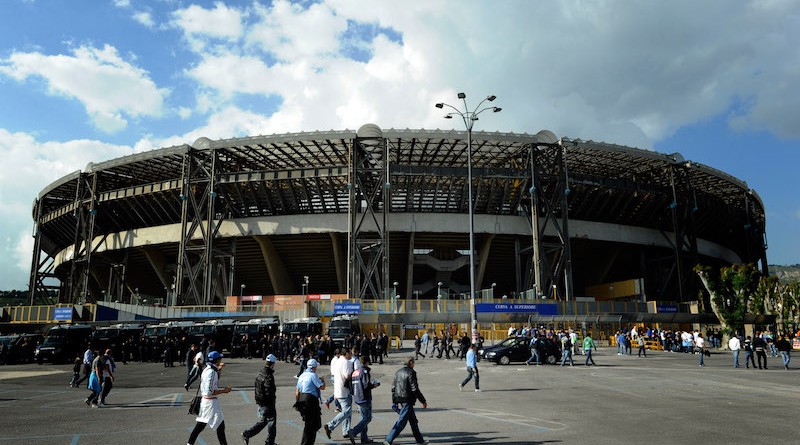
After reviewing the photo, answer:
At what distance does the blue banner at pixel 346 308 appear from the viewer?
4219cm

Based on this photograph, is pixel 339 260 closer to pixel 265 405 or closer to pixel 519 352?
pixel 519 352

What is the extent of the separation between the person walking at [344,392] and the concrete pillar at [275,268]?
1852 inches

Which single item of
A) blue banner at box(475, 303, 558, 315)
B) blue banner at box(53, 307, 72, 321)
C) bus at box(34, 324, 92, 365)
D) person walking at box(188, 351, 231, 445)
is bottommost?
bus at box(34, 324, 92, 365)

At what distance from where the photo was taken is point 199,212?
171 feet

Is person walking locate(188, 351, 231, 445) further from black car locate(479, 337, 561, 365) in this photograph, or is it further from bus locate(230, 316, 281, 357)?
bus locate(230, 316, 281, 357)

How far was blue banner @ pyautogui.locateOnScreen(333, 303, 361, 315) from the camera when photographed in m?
42.2

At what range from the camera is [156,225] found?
6072 centimetres

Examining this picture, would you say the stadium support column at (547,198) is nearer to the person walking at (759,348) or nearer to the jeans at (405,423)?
the person walking at (759,348)

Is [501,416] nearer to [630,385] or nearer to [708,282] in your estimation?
[630,385]

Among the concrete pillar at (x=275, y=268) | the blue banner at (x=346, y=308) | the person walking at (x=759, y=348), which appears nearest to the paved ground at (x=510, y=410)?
the person walking at (x=759, y=348)

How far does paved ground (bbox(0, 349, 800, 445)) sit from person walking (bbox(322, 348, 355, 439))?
553 mm

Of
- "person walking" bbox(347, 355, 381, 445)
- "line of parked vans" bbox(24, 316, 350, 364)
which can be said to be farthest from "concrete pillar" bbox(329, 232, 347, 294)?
"person walking" bbox(347, 355, 381, 445)

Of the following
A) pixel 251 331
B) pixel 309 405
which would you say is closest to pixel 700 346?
pixel 309 405

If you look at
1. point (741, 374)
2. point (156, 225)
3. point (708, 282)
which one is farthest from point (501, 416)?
point (156, 225)
